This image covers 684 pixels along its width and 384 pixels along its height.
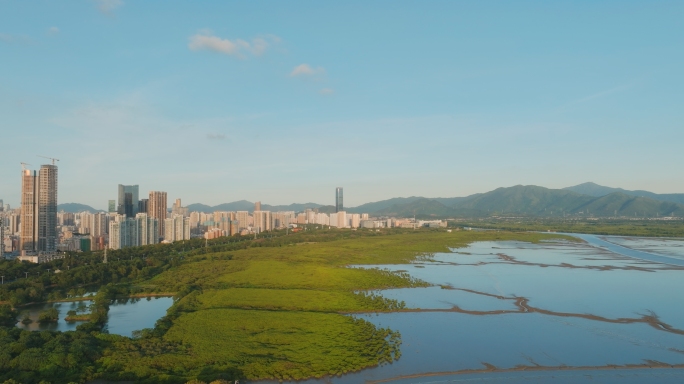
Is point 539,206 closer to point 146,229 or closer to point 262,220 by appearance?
point 262,220

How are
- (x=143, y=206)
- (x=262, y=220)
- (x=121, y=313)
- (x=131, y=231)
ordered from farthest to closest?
(x=262, y=220), (x=143, y=206), (x=131, y=231), (x=121, y=313)

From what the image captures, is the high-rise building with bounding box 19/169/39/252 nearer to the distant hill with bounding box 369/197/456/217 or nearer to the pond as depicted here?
the pond

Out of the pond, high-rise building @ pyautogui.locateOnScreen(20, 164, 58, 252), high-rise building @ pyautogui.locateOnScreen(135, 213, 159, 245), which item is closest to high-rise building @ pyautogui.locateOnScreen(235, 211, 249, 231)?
high-rise building @ pyautogui.locateOnScreen(135, 213, 159, 245)

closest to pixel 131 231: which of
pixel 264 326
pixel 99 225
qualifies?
pixel 99 225

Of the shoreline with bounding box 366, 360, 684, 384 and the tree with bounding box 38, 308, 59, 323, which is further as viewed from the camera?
the tree with bounding box 38, 308, 59, 323

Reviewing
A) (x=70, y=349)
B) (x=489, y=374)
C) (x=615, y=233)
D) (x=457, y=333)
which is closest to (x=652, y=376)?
(x=489, y=374)

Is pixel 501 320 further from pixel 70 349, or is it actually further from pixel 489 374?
pixel 70 349

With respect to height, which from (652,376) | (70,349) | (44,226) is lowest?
(652,376)
